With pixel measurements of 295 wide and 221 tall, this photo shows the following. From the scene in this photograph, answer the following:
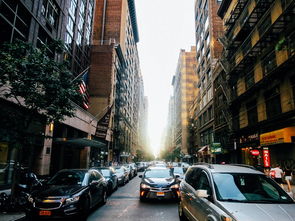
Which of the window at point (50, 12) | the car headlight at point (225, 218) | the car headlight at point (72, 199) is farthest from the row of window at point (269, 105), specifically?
the window at point (50, 12)

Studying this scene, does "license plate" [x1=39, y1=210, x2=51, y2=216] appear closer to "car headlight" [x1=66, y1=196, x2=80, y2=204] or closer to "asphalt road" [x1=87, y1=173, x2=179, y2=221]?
"car headlight" [x1=66, y1=196, x2=80, y2=204]

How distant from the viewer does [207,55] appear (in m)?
43.8

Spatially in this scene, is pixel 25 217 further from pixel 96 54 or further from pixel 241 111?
pixel 96 54

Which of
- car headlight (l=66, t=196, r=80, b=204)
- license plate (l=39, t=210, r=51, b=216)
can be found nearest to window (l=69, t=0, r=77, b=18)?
car headlight (l=66, t=196, r=80, b=204)

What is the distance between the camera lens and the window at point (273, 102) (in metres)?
18.2

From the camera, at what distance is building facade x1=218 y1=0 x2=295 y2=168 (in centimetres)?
1647

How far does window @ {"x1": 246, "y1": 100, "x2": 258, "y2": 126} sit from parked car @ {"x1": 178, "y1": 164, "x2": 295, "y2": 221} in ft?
58.9

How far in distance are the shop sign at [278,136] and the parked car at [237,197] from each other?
37.8 ft

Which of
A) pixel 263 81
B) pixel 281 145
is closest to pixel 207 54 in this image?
pixel 263 81

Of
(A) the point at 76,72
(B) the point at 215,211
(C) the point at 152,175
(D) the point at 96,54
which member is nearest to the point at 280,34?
(C) the point at 152,175

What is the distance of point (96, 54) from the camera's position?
44562 millimetres

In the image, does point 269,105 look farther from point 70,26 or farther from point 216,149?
point 70,26

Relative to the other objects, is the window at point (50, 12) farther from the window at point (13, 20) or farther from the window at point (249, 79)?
the window at point (249, 79)

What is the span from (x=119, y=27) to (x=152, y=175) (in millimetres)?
49957
